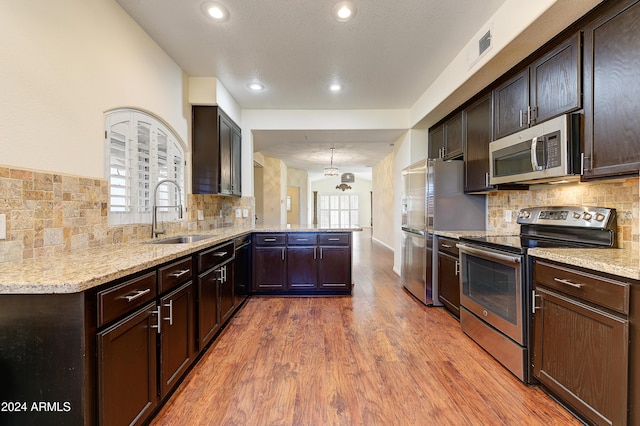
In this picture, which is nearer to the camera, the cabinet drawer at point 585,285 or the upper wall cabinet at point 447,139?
the cabinet drawer at point 585,285

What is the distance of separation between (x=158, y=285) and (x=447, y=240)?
2637 millimetres

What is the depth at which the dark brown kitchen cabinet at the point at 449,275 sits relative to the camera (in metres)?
2.83

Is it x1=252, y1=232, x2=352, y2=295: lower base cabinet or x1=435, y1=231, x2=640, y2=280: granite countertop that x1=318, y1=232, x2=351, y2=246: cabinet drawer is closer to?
x1=252, y1=232, x2=352, y2=295: lower base cabinet

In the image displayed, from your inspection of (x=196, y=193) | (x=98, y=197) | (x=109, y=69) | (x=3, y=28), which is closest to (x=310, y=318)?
(x=196, y=193)

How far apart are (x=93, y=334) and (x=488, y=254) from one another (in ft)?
7.89

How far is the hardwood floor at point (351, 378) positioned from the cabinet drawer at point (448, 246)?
685 millimetres

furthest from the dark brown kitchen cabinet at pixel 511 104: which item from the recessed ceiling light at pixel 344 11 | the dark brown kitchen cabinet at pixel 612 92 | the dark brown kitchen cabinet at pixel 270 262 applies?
the dark brown kitchen cabinet at pixel 270 262

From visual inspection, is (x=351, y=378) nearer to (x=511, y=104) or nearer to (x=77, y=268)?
(x=77, y=268)

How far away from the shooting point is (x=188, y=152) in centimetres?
321

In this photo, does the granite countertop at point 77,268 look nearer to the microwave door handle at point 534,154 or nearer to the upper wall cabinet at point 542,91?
the microwave door handle at point 534,154

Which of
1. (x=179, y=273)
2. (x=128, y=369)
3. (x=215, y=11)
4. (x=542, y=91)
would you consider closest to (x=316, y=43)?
(x=215, y=11)

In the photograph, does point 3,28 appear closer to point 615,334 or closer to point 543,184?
point 615,334

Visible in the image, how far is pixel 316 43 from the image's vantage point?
2521 millimetres

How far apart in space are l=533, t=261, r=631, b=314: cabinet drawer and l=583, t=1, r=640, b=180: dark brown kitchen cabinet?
64cm
